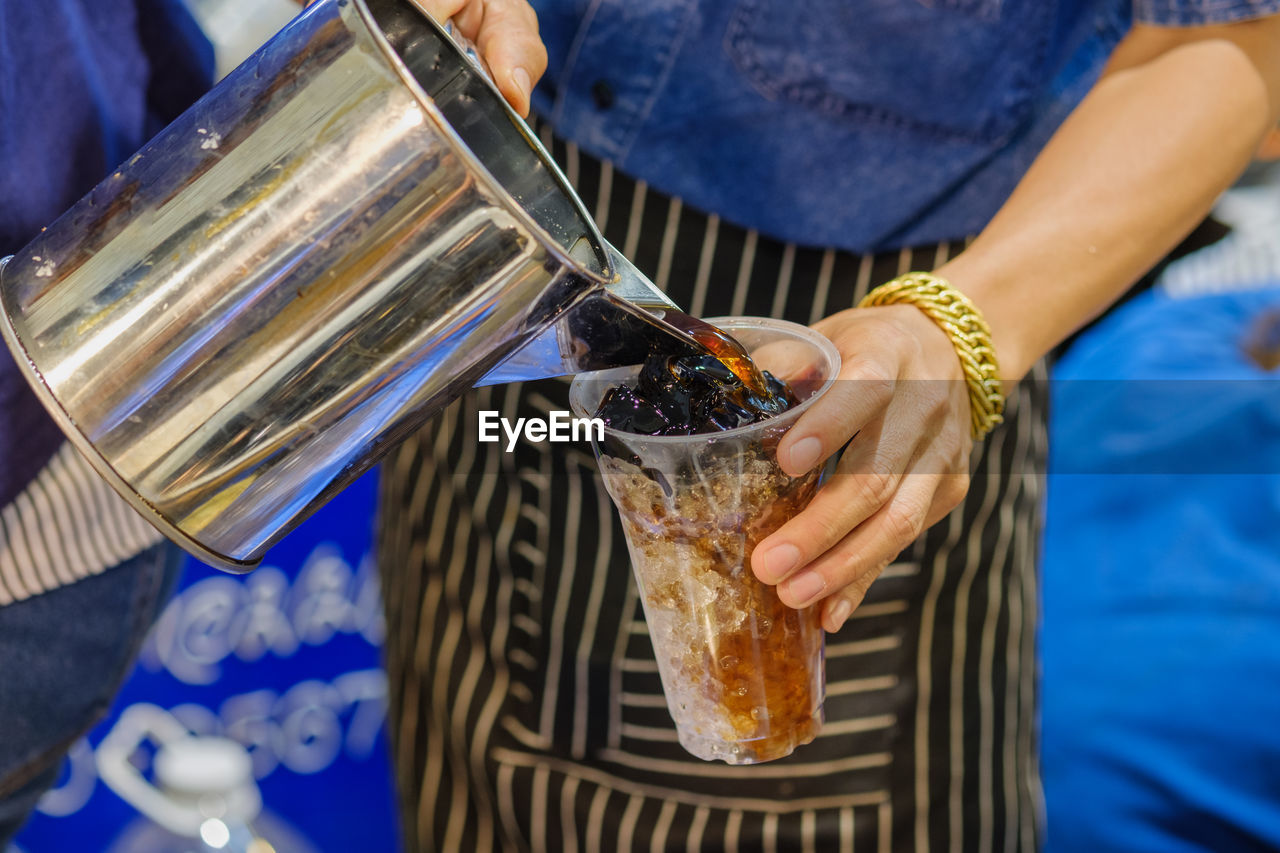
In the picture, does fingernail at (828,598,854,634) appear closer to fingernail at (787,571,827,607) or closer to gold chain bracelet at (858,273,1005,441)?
fingernail at (787,571,827,607)

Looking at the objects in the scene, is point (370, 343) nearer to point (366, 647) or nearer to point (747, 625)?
point (747, 625)

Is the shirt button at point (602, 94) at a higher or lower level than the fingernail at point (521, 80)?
lower

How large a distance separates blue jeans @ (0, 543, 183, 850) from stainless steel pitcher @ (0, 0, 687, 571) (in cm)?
35

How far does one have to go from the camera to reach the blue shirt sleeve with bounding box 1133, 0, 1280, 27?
3.27ft

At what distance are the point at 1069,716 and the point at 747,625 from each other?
4.13 feet

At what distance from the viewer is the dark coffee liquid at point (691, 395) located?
68 cm

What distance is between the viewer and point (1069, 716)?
5.78 feet

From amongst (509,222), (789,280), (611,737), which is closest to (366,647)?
(611,737)

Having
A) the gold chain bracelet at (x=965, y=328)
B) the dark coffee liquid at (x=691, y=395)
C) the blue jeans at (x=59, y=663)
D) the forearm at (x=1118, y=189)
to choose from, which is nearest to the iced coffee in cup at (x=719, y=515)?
the dark coffee liquid at (x=691, y=395)

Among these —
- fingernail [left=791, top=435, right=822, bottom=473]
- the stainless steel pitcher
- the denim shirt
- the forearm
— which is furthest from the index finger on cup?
the denim shirt

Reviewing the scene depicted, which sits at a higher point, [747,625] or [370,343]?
[370,343]

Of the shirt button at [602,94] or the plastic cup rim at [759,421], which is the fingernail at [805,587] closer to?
the plastic cup rim at [759,421]

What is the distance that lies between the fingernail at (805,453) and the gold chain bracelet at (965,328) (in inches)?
10.7

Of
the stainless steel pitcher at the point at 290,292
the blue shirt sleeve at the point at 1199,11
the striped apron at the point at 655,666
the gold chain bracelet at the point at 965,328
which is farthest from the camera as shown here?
the striped apron at the point at 655,666
